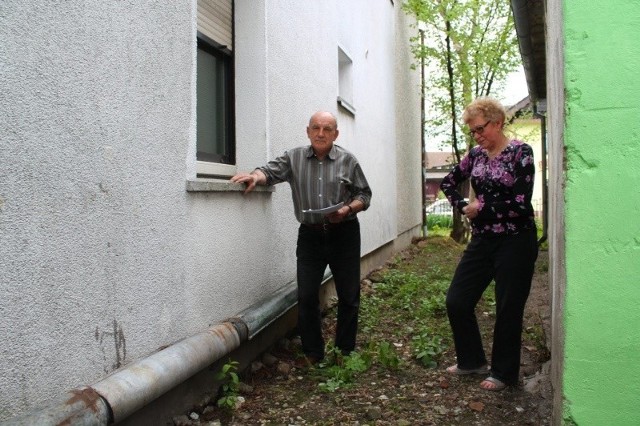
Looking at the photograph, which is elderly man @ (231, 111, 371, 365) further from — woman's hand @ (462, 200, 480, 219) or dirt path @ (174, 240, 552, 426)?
woman's hand @ (462, 200, 480, 219)

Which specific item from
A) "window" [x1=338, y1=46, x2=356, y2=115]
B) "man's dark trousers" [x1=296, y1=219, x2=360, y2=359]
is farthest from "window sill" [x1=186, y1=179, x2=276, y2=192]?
"window" [x1=338, y1=46, x2=356, y2=115]

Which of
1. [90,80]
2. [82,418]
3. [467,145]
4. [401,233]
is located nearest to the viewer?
[82,418]

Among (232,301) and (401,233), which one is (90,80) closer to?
(232,301)

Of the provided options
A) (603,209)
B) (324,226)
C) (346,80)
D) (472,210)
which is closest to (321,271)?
(324,226)

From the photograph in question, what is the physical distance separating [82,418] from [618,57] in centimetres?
245

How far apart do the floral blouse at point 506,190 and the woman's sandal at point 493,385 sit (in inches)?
37.9

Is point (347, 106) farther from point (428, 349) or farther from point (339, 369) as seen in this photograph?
point (339, 369)

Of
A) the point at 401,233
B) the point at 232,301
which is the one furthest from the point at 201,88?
the point at 401,233

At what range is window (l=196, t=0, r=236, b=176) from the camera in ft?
15.0

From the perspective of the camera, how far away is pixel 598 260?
2553 mm

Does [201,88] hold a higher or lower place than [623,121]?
higher

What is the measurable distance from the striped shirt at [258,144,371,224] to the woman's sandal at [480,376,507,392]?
4.87 feet

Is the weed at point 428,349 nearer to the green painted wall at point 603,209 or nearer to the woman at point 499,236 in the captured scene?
the woman at point 499,236

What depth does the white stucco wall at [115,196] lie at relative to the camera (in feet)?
7.80
